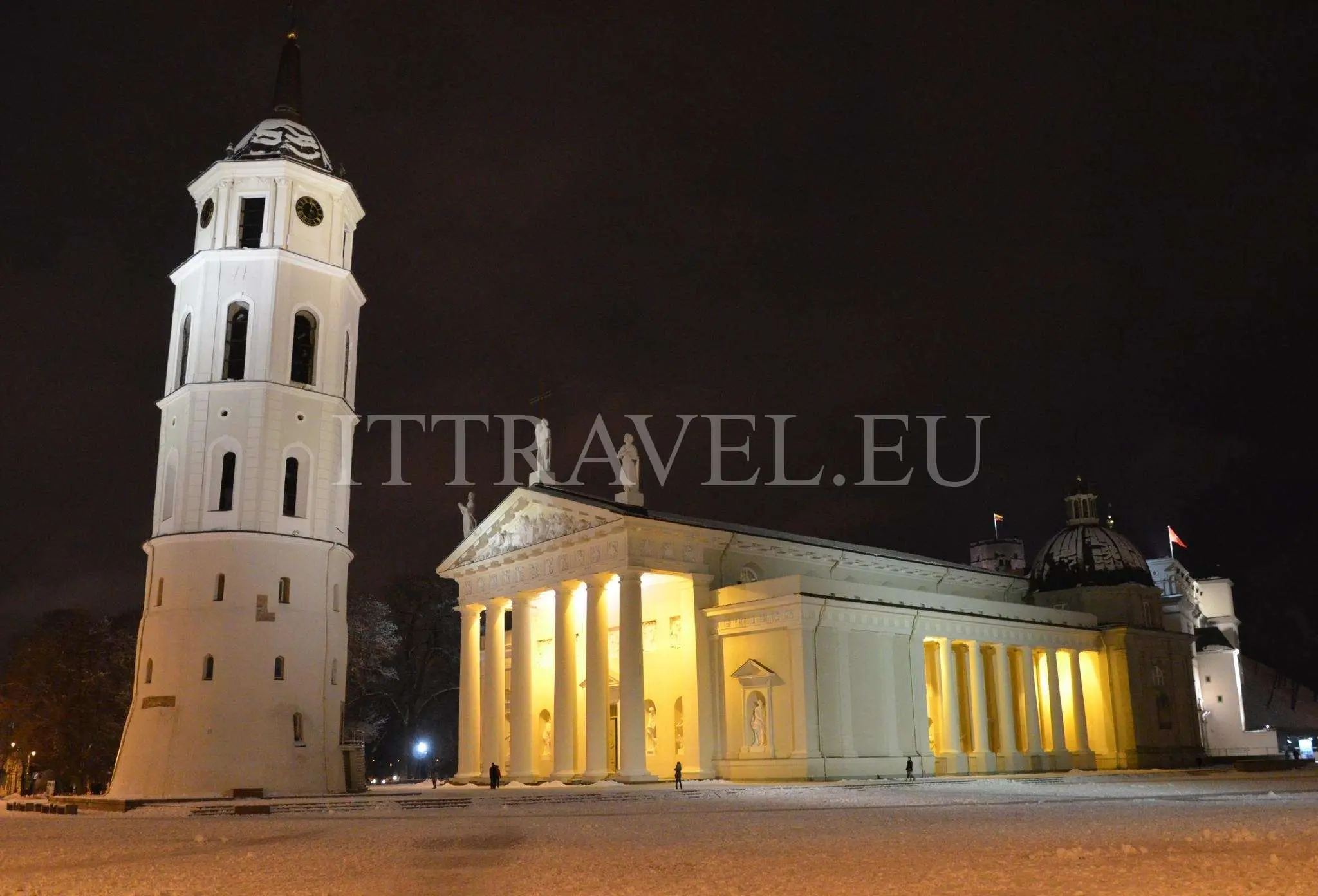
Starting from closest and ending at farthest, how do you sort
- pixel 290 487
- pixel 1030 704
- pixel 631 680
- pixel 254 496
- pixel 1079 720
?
pixel 254 496 → pixel 631 680 → pixel 290 487 → pixel 1030 704 → pixel 1079 720

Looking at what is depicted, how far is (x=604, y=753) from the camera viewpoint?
40562 mm

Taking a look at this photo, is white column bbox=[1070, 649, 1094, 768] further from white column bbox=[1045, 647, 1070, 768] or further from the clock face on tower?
the clock face on tower

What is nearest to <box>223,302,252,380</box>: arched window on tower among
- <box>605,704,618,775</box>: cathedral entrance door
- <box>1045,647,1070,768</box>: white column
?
<box>605,704,618,775</box>: cathedral entrance door

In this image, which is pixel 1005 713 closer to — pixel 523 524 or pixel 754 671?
pixel 754 671

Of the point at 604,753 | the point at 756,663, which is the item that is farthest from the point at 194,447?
the point at 756,663

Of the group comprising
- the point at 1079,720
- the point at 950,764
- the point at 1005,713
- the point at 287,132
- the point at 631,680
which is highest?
the point at 287,132

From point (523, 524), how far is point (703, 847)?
3233 centimetres

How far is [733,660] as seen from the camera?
1686 inches

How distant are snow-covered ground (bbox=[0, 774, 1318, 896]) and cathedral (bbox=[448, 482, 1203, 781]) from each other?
11.6 m

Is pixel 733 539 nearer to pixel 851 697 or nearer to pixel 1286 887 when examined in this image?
pixel 851 697

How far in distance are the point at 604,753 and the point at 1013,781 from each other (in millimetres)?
14930

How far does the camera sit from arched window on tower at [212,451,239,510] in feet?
130

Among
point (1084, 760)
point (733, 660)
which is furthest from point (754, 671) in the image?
point (1084, 760)

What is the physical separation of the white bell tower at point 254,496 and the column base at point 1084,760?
1415 inches
